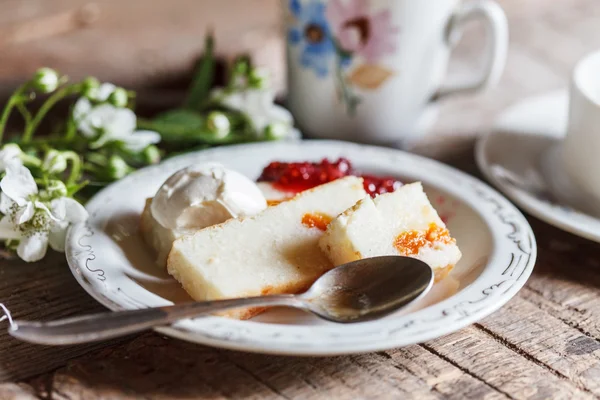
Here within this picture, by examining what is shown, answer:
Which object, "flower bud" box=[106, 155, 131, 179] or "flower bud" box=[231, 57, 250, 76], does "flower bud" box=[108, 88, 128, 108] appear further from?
"flower bud" box=[231, 57, 250, 76]

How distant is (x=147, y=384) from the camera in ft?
3.56

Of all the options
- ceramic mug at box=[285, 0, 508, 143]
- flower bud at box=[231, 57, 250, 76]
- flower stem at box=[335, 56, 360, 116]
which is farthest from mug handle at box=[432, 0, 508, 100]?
flower bud at box=[231, 57, 250, 76]

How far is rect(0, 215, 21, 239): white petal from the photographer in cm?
137

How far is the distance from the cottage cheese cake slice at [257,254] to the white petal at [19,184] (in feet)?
1.01

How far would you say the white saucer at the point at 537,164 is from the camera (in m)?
1.47

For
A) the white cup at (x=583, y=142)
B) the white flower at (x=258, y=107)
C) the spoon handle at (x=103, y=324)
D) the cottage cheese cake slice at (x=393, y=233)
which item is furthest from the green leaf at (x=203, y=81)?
the spoon handle at (x=103, y=324)

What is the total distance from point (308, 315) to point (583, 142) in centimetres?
69

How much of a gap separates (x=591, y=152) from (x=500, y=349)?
510 mm

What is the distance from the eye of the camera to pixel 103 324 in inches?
39.4

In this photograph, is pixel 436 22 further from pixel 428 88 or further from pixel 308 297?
pixel 308 297

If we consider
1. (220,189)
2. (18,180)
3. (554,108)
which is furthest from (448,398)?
(554,108)

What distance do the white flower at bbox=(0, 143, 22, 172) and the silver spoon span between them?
14.8 inches

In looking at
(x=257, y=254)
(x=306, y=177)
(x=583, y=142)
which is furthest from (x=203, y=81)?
(x=583, y=142)

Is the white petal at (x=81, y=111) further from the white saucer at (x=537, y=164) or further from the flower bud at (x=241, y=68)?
the white saucer at (x=537, y=164)
